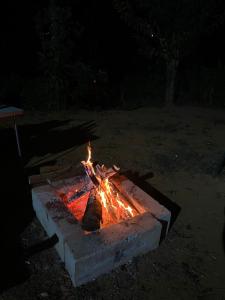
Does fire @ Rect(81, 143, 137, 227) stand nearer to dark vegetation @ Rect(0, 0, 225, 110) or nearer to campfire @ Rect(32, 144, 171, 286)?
campfire @ Rect(32, 144, 171, 286)

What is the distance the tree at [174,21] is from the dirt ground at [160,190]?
11.4 ft

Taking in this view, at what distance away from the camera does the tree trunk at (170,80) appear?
46.8 feet

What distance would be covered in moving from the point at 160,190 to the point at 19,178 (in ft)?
10.6

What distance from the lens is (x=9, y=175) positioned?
6.54m

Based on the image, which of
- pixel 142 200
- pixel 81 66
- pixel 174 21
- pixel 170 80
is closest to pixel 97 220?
pixel 142 200

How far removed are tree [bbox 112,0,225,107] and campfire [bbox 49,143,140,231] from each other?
34.1 ft

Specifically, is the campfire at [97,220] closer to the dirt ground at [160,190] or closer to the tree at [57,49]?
the dirt ground at [160,190]

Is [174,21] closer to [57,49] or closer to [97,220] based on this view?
[57,49]

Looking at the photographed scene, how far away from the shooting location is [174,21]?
506 inches

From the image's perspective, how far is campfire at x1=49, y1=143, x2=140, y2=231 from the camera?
4.25 metres

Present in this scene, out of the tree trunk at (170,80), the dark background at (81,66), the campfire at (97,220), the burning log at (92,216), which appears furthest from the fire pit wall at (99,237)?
the tree trunk at (170,80)

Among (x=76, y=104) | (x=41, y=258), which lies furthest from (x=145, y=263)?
(x=76, y=104)

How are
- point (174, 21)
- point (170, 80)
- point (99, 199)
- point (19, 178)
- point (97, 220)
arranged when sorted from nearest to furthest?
point (97, 220)
point (99, 199)
point (19, 178)
point (174, 21)
point (170, 80)

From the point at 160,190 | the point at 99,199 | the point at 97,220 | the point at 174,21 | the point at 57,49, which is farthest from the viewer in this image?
the point at 174,21
